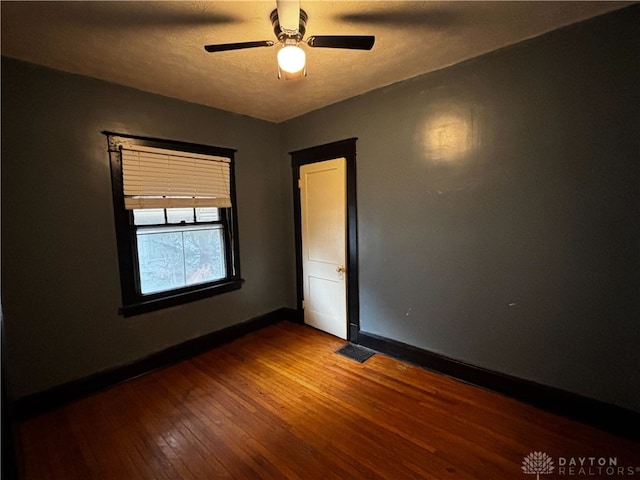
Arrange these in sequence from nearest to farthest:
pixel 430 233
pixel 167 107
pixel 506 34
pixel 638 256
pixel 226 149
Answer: pixel 638 256 < pixel 506 34 < pixel 430 233 < pixel 167 107 < pixel 226 149

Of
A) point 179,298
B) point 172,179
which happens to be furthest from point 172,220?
Result: point 179,298

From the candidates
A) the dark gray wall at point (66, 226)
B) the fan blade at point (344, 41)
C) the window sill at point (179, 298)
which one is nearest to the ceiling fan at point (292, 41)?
the fan blade at point (344, 41)

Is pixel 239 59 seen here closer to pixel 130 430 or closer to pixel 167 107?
pixel 167 107

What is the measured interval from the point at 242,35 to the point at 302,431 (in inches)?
104

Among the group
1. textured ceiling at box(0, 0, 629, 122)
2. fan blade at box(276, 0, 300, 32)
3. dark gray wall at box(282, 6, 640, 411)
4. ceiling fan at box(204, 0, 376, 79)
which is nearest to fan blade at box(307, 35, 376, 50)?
ceiling fan at box(204, 0, 376, 79)

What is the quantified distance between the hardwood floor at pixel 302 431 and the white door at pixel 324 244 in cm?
83

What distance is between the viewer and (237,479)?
63.8 inches

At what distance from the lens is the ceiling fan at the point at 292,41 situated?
1.51 m

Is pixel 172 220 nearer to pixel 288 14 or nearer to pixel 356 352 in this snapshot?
pixel 288 14

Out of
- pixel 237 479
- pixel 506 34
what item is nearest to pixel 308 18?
pixel 506 34

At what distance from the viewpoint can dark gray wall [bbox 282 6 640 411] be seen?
181cm

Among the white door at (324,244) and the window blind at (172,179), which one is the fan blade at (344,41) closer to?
the white door at (324,244)

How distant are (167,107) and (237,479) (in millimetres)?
3028

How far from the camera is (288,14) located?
59.3 inches
